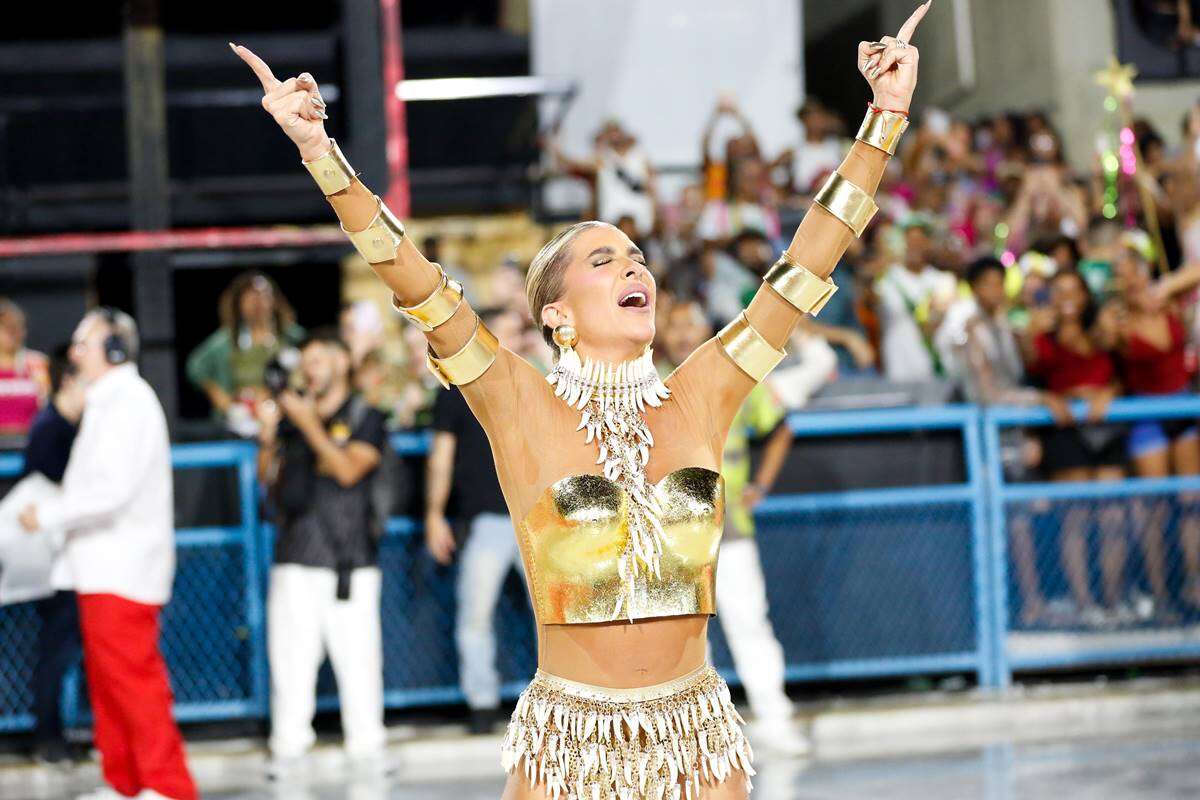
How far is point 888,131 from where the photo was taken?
304cm

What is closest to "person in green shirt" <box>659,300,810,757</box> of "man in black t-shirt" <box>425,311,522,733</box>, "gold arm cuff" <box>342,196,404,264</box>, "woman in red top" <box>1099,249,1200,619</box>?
"man in black t-shirt" <box>425,311,522,733</box>

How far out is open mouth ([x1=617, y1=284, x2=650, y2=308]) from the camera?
2963 mm

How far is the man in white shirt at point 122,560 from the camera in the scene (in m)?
5.68

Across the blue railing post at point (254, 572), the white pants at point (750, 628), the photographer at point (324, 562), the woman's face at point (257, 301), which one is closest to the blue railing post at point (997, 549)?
the white pants at point (750, 628)

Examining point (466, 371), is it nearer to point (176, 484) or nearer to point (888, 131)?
point (888, 131)

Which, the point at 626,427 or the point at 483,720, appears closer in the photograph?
the point at 626,427

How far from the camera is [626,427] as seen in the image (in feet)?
9.78

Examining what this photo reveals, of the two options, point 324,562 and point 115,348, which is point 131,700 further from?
point 115,348

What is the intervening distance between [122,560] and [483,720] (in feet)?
6.38

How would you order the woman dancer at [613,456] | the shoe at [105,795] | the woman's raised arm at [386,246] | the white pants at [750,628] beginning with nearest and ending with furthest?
the woman's raised arm at [386,246]
the woman dancer at [613,456]
the shoe at [105,795]
the white pants at [750,628]

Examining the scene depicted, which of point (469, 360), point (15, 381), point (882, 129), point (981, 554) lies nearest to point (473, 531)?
point (981, 554)

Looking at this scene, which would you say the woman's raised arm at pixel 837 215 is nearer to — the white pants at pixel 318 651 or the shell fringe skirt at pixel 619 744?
the shell fringe skirt at pixel 619 744

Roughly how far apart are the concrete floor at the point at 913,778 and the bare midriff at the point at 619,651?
3260mm

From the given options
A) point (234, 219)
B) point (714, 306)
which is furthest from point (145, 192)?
point (714, 306)
